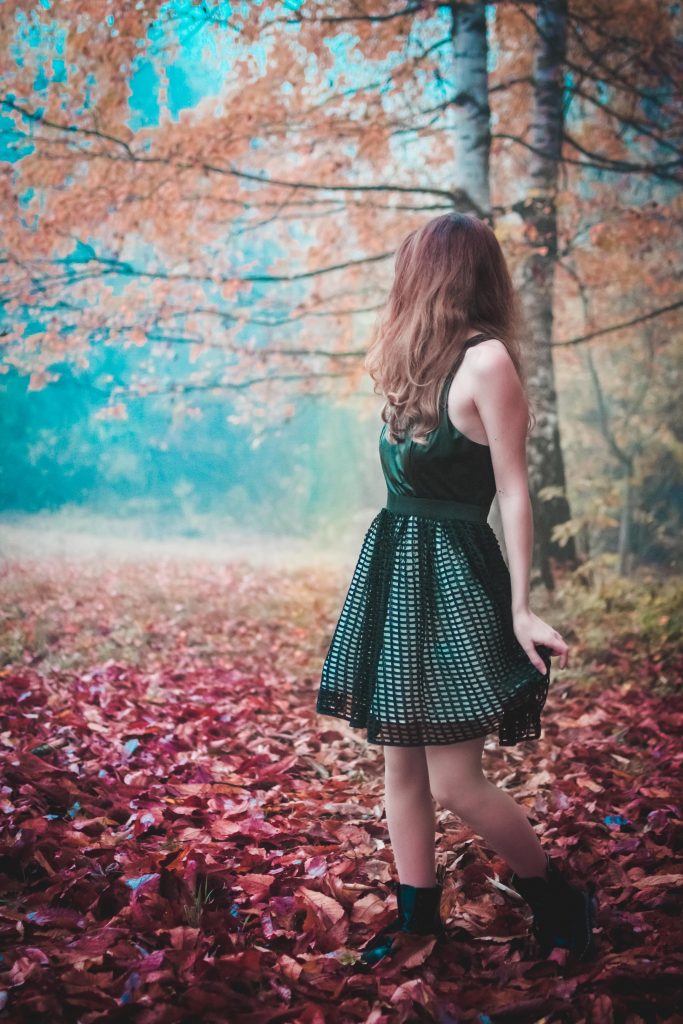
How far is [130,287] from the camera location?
462 cm

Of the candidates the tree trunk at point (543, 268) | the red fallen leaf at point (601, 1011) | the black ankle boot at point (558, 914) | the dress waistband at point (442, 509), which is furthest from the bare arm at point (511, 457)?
the tree trunk at point (543, 268)

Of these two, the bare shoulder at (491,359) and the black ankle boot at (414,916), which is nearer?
the bare shoulder at (491,359)

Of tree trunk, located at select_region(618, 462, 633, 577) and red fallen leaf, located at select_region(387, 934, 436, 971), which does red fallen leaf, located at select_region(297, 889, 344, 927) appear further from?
tree trunk, located at select_region(618, 462, 633, 577)

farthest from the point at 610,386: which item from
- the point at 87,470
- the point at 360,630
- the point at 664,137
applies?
the point at 360,630

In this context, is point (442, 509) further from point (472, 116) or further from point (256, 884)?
point (472, 116)

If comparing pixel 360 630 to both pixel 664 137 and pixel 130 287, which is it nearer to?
pixel 130 287

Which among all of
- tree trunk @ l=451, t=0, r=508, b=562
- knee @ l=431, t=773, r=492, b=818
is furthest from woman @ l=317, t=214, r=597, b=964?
tree trunk @ l=451, t=0, r=508, b=562

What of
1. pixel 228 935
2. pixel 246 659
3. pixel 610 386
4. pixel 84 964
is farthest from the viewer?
pixel 610 386

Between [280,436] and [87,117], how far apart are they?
7.29ft

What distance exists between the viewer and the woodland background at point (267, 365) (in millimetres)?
2951

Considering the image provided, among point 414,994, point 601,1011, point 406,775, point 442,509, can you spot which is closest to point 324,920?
point 414,994

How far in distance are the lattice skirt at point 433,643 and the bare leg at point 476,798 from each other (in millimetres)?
71

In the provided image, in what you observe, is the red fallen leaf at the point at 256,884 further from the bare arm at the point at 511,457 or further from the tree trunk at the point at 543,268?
the tree trunk at the point at 543,268

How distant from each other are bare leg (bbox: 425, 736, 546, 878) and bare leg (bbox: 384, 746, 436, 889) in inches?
2.3
